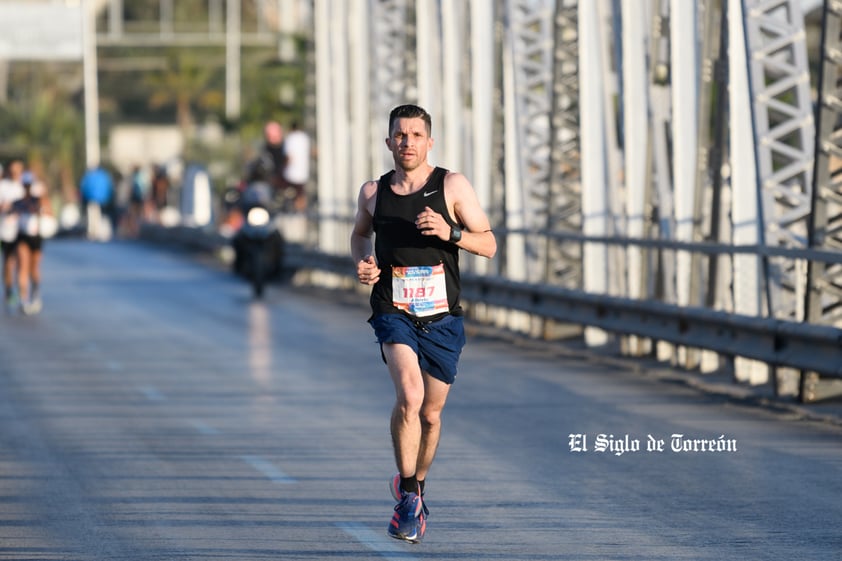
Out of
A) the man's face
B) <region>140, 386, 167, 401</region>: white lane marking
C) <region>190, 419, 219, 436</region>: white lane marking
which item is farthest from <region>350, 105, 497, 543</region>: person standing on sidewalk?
<region>140, 386, 167, 401</region>: white lane marking

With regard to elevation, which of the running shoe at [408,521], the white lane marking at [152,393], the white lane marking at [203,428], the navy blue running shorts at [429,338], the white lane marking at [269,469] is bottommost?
the white lane marking at [152,393]

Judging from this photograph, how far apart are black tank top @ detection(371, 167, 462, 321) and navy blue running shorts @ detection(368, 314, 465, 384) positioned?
0.04m

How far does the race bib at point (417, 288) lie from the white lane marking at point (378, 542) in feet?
3.17

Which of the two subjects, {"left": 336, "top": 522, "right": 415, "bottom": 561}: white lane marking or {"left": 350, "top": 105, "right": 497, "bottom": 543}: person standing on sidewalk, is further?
{"left": 350, "top": 105, "right": 497, "bottom": 543}: person standing on sidewalk

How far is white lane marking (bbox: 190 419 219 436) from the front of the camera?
13.5 meters

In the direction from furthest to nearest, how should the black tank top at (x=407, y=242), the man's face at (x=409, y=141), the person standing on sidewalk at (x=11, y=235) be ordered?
the person standing on sidewalk at (x=11, y=235) → the black tank top at (x=407, y=242) → the man's face at (x=409, y=141)

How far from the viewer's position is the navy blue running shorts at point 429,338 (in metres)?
9.41

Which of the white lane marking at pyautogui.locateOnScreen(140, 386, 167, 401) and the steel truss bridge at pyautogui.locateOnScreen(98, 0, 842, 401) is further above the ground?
the steel truss bridge at pyautogui.locateOnScreen(98, 0, 842, 401)

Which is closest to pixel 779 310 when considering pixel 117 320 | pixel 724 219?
pixel 724 219

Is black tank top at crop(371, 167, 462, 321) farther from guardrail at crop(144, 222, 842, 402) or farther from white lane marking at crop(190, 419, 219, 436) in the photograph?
guardrail at crop(144, 222, 842, 402)

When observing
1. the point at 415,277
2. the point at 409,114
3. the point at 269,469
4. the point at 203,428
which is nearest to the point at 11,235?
the point at 203,428

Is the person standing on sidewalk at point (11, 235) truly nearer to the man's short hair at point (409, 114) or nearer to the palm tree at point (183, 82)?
the man's short hair at point (409, 114)

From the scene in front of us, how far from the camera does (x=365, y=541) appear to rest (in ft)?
30.2

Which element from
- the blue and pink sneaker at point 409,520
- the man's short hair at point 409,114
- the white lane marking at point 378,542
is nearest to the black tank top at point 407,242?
the man's short hair at point 409,114
